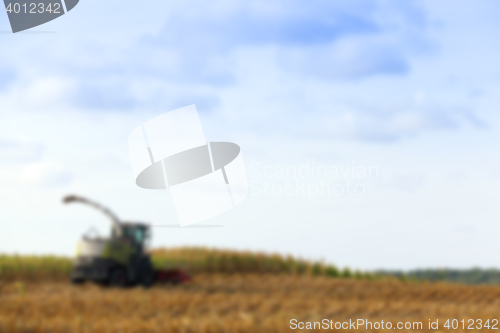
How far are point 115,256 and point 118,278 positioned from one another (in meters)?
0.52

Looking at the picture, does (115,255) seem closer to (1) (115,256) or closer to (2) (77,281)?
(1) (115,256)

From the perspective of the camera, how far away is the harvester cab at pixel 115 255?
13531 millimetres

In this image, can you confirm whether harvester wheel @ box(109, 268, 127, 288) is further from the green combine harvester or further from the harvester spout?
the harvester spout

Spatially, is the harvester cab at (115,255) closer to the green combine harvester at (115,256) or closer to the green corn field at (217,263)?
the green combine harvester at (115,256)

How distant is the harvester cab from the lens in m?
13.5

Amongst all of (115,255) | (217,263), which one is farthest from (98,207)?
(217,263)


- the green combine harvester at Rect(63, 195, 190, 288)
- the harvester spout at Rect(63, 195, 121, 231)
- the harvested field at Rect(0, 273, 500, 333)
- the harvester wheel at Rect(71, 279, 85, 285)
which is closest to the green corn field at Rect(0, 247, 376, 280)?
the harvested field at Rect(0, 273, 500, 333)

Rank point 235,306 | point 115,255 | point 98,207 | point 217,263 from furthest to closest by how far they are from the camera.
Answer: point 217,263 < point 98,207 < point 115,255 < point 235,306

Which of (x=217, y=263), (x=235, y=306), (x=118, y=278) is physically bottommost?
(x=217, y=263)

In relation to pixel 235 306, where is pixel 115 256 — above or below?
below

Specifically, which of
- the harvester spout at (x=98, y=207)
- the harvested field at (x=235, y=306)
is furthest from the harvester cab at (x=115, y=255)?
the harvested field at (x=235, y=306)

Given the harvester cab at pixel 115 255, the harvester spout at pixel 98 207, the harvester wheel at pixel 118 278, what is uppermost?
the harvester spout at pixel 98 207

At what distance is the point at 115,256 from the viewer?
13.7 m

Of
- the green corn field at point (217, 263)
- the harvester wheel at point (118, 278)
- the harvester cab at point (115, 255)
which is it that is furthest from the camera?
the green corn field at point (217, 263)
